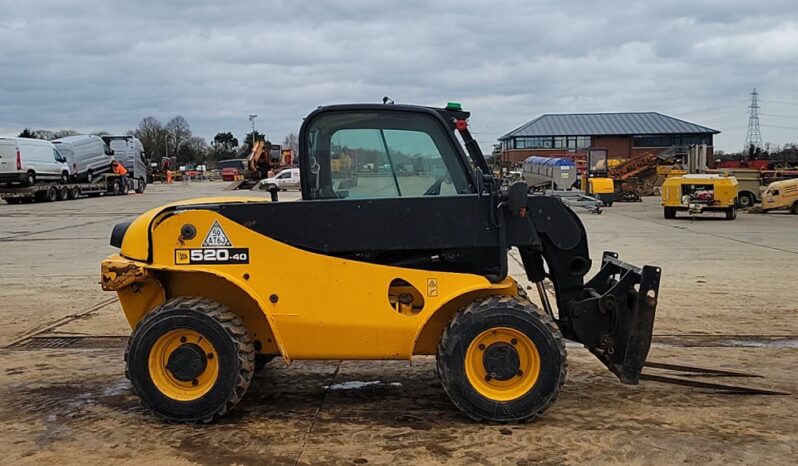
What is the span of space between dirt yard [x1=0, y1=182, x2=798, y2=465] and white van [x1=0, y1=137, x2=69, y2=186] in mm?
24925

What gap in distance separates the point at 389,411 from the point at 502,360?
95cm

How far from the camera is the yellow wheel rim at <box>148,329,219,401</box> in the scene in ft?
16.1

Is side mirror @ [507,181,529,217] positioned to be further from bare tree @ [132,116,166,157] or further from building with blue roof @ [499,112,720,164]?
bare tree @ [132,116,166,157]

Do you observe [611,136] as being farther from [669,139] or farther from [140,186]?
[140,186]

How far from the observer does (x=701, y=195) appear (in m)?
24.6

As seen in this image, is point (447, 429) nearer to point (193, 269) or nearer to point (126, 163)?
point (193, 269)

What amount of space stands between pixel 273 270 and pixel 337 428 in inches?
44.7

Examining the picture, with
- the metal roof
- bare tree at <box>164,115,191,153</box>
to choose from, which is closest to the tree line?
bare tree at <box>164,115,191,153</box>

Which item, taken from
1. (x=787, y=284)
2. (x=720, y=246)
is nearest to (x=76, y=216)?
(x=720, y=246)

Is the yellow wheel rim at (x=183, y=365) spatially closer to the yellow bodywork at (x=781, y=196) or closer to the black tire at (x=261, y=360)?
the black tire at (x=261, y=360)

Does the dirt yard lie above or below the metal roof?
below

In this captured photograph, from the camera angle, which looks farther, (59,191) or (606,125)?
(606,125)

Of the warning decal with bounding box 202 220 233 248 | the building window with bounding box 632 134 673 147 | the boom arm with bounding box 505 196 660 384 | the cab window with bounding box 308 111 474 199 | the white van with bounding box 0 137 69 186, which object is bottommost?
the boom arm with bounding box 505 196 660 384

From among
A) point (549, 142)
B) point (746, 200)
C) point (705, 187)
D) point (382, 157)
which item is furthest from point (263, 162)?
point (382, 157)
